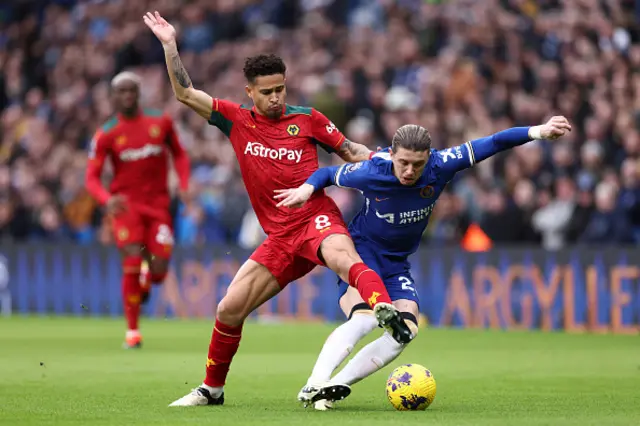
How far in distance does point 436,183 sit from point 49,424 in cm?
304

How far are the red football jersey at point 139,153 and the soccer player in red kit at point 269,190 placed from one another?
5186 mm

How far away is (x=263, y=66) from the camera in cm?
925

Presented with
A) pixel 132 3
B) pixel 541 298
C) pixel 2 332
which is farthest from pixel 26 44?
pixel 541 298

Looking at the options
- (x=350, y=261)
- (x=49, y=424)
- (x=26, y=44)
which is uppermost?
(x=26, y=44)

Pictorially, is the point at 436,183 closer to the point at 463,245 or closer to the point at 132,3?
the point at 463,245

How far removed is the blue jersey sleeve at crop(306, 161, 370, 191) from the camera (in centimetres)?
913

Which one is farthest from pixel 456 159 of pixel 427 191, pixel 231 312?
pixel 231 312

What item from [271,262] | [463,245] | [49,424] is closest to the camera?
[49,424]

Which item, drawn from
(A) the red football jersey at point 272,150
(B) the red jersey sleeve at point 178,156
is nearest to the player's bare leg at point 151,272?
(B) the red jersey sleeve at point 178,156

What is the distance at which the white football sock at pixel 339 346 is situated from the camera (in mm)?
8766

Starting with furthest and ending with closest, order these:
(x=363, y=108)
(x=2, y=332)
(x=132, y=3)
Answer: (x=132, y=3) < (x=363, y=108) < (x=2, y=332)

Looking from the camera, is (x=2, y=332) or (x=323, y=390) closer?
(x=323, y=390)

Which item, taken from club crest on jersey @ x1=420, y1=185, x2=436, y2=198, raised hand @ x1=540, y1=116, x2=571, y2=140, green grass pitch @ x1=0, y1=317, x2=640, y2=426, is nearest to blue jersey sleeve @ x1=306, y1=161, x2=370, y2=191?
club crest on jersey @ x1=420, y1=185, x2=436, y2=198

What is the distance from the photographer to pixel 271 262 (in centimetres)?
927
